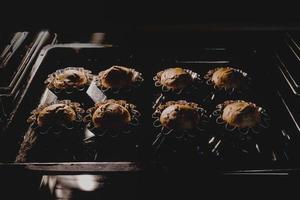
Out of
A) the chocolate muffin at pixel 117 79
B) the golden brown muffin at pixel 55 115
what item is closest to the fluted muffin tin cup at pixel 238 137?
the chocolate muffin at pixel 117 79

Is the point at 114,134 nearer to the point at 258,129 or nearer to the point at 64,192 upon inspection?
the point at 64,192

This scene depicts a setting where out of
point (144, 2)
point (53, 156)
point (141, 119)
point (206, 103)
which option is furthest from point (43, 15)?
point (206, 103)

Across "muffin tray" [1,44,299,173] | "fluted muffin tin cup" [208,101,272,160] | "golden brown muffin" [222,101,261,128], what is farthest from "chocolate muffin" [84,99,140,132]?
"golden brown muffin" [222,101,261,128]

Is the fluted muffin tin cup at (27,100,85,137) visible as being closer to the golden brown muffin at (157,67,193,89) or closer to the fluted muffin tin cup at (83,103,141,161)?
the fluted muffin tin cup at (83,103,141,161)

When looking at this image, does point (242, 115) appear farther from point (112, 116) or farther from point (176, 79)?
point (112, 116)

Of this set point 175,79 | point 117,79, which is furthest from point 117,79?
point 175,79

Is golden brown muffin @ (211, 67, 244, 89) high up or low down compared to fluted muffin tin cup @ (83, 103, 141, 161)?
up

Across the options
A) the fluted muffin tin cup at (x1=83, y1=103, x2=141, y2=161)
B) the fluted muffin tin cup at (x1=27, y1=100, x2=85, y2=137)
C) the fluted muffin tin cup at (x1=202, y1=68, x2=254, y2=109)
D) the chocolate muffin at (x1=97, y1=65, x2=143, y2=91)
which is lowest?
the fluted muffin tin cup at (x1=83, y1=103, x2=141, y2=161)
